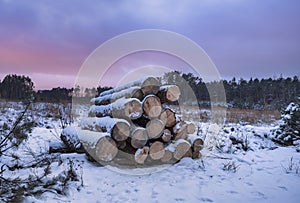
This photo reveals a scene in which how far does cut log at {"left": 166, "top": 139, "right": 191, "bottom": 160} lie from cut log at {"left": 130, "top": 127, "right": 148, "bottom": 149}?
53cm

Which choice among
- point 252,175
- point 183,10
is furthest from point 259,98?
point 252,175

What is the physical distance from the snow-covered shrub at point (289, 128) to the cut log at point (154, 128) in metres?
3.82

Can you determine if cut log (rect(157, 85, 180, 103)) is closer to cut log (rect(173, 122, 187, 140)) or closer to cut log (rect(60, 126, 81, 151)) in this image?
cut log (rect(173, 122, 187, 140))

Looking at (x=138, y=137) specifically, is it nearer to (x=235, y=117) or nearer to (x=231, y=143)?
(x=231, y=143)

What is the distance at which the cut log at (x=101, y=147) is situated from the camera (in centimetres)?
382

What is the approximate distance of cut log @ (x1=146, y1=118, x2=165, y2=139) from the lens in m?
4.12

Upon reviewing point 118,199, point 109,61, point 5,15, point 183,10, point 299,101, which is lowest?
point 118,199

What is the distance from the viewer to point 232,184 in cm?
316

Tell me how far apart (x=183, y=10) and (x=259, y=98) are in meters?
33.8

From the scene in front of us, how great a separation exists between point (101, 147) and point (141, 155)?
76 centimetres

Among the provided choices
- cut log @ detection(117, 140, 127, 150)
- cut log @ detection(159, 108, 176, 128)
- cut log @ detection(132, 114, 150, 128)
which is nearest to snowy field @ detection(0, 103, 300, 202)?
cut log @ detection(117, 140, 127, 150)

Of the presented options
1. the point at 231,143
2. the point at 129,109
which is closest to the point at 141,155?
the point at 129,109

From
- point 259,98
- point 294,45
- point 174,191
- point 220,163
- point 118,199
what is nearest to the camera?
point 118,199

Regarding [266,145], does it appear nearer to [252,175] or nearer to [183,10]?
[252,175]
